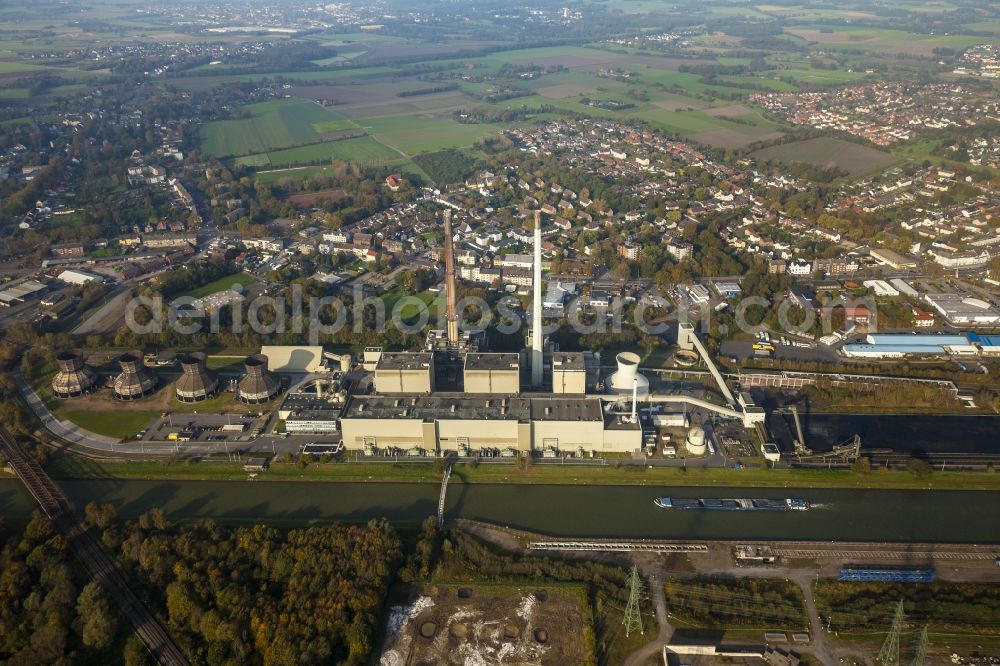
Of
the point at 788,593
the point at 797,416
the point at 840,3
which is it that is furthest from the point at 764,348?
the point at 840,3

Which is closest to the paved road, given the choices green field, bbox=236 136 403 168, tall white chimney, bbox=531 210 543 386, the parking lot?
the parking lot

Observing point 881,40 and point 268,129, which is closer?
point 268,129

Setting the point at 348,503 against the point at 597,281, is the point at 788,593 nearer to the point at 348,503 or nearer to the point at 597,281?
the point at 348,503

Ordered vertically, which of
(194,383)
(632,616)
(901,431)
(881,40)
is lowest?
(632,616)

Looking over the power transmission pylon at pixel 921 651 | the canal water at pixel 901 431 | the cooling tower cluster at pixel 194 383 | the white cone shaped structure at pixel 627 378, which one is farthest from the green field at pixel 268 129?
the power transmission pylon at pixel 921 651

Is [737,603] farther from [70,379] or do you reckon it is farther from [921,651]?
[70,379]

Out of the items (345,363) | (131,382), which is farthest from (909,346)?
(131,382)

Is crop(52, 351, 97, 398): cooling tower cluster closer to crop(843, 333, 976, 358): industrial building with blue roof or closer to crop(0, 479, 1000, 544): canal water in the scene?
crop(0, 479, 1000, 544): canal water
